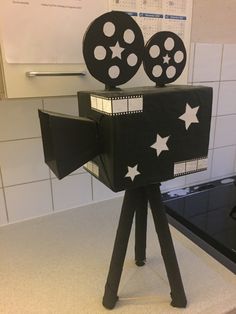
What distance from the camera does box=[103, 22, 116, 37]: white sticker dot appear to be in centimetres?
54

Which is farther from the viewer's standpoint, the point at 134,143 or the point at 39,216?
the point at 39,216

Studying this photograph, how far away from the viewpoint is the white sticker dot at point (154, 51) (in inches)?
23.5

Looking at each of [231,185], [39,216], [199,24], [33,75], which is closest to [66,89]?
[33,75]

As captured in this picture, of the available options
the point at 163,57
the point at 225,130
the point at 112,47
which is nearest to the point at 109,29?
the point at 112,47

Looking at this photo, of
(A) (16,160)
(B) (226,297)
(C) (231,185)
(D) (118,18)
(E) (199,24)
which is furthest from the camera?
(C) (231,185)

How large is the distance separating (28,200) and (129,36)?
0.63 metres

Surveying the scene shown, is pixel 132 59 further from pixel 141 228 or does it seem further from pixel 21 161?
pixel 21 161

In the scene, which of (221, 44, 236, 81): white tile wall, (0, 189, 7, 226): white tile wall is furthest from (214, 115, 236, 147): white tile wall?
(0, 189, 7, 226): white tile wall

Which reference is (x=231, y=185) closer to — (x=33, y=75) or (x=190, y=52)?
(x=190, y=52)

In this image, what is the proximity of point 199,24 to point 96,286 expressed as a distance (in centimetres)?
93

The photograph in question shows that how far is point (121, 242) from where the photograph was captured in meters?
0.60

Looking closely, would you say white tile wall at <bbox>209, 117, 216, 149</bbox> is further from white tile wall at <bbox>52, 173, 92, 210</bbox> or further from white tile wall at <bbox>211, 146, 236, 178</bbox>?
white tile wall at <bbox>52, 173, 92, 210</bbox>

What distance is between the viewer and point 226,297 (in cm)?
64

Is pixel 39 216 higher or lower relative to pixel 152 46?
lower
